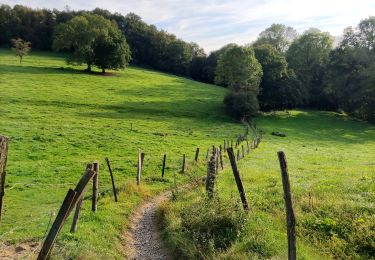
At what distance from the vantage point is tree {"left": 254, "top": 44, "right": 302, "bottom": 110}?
2844 inches

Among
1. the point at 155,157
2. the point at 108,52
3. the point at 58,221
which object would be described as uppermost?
the point at 108,52

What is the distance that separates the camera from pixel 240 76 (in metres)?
65.9

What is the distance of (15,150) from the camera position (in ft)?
102

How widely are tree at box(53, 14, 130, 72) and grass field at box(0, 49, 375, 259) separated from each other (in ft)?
11.7

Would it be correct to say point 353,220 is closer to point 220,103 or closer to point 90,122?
point 90,122

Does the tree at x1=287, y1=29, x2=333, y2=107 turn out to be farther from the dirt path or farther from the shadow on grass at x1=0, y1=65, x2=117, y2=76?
the dirt path

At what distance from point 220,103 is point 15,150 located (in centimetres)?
4467

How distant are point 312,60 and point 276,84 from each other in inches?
825

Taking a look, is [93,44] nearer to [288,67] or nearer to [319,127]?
[288,67]

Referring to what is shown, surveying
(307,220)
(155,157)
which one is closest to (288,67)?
(155,157)

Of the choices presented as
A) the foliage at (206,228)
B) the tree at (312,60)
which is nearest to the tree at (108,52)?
the tree at (312,60)

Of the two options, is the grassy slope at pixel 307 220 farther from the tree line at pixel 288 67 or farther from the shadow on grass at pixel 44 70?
the shadow on grass at pixel 44 70

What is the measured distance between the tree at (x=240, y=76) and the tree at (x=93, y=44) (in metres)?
24.9

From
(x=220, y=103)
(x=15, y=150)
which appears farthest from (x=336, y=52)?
(x=15, y=150)
